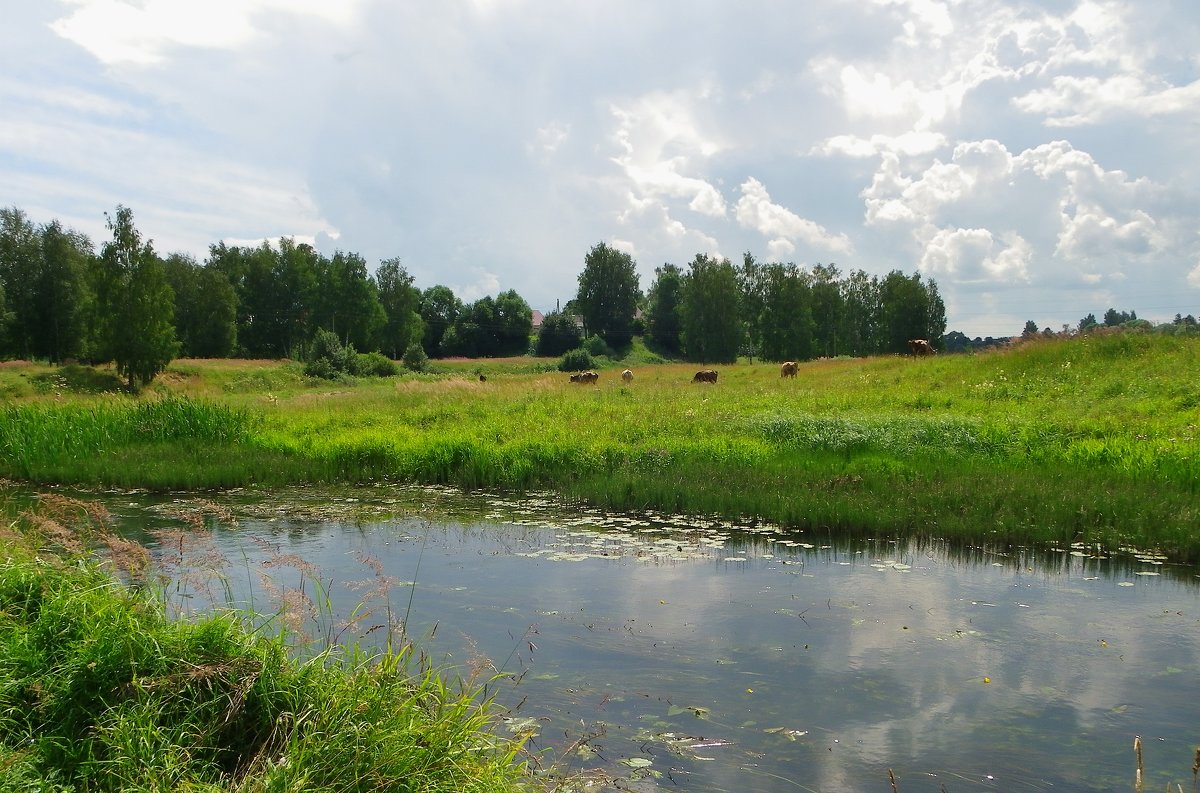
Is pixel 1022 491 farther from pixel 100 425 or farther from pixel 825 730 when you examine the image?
pixel 100 425

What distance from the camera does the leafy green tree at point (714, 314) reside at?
82.9 meters

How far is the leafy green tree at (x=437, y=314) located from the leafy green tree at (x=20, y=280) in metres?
44.0

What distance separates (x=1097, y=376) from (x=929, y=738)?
21078 mm

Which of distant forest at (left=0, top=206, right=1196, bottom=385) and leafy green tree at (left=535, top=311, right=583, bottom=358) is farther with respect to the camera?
leafy green tree at (left=535, top=311, right=583, bottom=358)

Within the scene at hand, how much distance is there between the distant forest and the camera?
155ft

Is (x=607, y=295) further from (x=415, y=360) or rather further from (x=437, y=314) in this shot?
(x=415, y=360)

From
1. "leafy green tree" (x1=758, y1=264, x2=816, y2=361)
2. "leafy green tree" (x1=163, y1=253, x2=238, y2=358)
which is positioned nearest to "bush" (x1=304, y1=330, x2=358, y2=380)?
"leafy green tree" (x1=163, y1=253, x2=238, y2=358)

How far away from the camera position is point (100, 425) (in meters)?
20.7

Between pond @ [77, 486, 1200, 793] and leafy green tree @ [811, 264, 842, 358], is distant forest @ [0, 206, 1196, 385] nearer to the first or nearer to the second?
leafy green tree @ [811, 264, 842, 358]

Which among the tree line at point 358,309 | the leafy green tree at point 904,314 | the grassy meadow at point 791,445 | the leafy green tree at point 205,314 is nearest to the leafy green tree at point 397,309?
the tree line at point 358,309

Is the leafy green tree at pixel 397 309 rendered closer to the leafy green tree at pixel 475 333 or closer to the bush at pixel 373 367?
the leafy green tree at pixel 475 333

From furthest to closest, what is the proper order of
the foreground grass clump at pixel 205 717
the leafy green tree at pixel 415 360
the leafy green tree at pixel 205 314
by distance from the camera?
the leafy green tree at pixel 205 314, the leafy green tree at pixel 415 360, the foreground grass clump at pixel 205 717

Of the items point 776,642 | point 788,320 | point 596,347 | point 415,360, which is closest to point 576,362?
point 415,360

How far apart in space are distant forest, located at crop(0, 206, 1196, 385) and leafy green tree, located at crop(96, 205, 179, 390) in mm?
75
